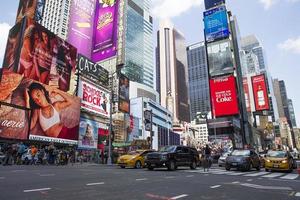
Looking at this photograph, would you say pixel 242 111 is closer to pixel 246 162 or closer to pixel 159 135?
pixel 159 135

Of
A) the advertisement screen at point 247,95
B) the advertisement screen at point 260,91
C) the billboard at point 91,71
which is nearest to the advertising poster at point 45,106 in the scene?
the billboard at point 91,71

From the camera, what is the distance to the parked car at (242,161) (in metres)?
19.0

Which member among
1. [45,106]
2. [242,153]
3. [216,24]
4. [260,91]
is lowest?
[242,153]

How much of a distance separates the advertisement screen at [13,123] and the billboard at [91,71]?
66.1 feet

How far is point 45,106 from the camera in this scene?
1730 inches

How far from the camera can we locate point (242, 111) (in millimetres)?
99125

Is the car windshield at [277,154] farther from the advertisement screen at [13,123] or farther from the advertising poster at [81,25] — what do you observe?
the advertising poster at [81,25]

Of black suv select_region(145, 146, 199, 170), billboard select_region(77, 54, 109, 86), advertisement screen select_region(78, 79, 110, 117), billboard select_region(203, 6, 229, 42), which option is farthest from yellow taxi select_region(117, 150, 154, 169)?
billboard select_region(203, 6, 229, 42)

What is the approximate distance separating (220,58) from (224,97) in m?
14.1

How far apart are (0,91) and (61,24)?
98.1m

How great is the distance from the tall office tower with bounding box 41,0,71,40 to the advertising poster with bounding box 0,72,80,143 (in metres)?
84.3

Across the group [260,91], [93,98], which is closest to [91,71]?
[93,98]

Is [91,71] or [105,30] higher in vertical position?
[105,30]

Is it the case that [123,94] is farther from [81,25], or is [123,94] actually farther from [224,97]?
[81,25]
